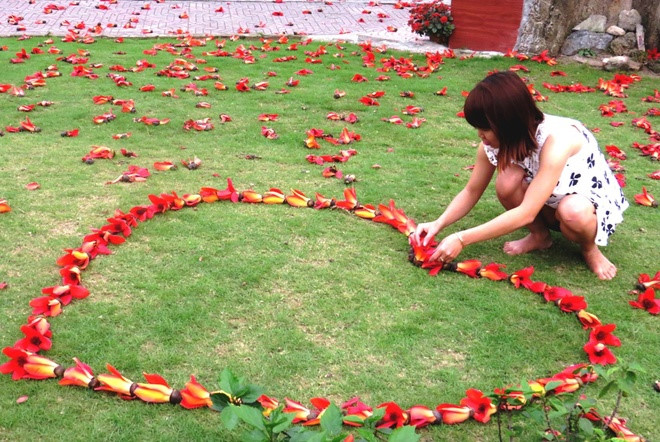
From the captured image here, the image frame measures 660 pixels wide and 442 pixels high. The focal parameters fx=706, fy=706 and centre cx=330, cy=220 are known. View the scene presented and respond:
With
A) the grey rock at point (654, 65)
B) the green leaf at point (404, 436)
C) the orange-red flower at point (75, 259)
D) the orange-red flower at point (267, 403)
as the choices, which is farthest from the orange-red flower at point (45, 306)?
the grey rock at point (654, 65)

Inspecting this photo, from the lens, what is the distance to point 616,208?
3.95m

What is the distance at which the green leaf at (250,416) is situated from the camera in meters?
1.88

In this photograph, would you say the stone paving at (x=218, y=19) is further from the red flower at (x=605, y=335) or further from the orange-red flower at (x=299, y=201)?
the red flower at (x=605, y=335)

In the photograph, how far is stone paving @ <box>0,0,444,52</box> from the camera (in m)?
10.3

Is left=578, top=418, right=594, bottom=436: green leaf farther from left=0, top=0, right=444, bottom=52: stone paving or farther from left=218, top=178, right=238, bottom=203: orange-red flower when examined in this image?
left=0, top=0, right=444, bottom=52: stone paving

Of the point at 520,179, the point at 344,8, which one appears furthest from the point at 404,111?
the point at 344,8

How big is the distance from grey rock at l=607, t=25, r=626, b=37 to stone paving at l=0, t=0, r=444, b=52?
216 centimetres

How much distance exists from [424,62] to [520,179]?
17.8 feet

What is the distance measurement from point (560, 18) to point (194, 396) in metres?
7.84

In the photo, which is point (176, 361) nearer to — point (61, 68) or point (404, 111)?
point (404, 111)

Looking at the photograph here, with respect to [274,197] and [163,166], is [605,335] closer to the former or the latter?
[274,197]

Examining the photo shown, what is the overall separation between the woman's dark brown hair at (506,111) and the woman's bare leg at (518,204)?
0.26m

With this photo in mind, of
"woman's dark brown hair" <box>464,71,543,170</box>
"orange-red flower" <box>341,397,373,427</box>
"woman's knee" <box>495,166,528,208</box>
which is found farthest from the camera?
"woman's knee" <box>495,166,528,208</box>

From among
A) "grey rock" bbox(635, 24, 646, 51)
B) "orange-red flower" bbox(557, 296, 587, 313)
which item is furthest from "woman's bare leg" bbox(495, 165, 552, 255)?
"grey rock" bbox(635, 24, 646, 51)
